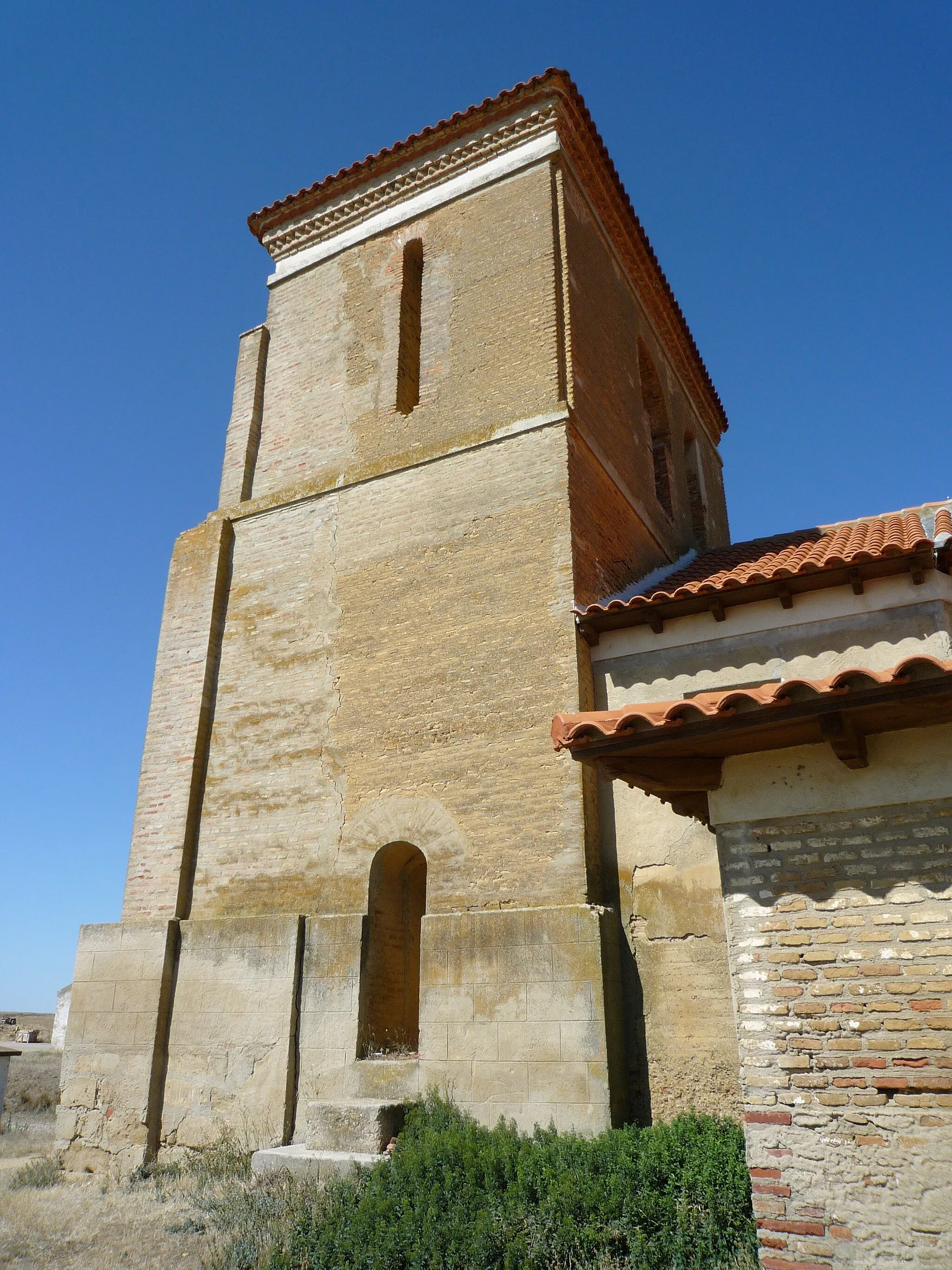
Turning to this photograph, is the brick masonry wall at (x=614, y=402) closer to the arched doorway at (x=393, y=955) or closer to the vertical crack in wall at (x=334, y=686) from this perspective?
the vertical crack in wall at (x=334, y=686)

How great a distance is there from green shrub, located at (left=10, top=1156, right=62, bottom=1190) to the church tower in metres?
0.25

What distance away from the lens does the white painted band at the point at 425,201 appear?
11.2m

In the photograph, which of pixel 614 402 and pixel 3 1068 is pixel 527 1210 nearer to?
pixel 614 402

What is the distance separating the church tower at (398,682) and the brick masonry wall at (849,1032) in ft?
8.09

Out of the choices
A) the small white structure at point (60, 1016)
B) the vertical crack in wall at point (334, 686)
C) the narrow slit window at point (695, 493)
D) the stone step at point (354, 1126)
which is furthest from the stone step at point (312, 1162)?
the small white structure at point (60, 1016)

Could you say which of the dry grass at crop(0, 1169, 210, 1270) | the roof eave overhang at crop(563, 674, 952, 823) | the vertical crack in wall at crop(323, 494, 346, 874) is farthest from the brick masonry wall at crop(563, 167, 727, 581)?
the dry grass at crop(0, 1169, 210, 1270)

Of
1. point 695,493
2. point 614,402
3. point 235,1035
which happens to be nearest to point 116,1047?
point 235,1035

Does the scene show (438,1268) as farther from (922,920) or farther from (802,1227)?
(922,920)

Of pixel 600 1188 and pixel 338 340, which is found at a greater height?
pixel 338 340

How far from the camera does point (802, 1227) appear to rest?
418 centimetres

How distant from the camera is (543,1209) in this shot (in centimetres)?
543

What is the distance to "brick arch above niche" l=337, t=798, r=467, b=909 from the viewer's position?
26.7 feet

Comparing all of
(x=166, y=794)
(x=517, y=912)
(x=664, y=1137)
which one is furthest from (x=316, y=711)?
(x=664, y=1137)

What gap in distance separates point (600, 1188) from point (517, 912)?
2.23 meters
